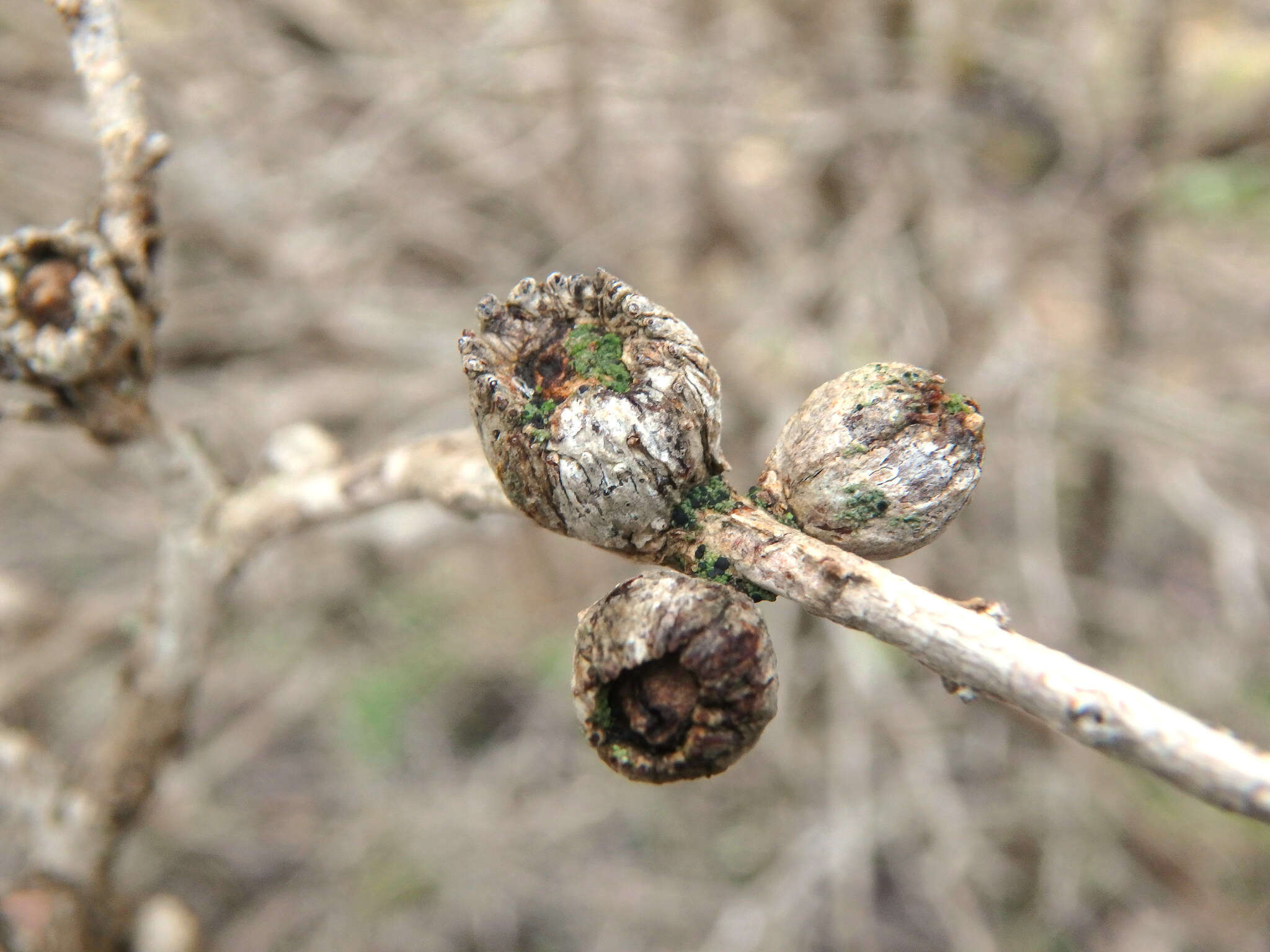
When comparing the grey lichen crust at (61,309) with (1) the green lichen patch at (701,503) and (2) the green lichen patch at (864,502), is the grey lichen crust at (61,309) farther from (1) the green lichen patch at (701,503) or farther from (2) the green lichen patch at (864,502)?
(2) the green lichen patch at (864,502)

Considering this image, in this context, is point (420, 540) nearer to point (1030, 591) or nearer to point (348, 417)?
point (348, 417)

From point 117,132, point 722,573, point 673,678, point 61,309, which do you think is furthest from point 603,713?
point 117,132

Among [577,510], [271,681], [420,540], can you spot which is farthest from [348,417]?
[577,510]

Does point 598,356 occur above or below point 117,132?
below

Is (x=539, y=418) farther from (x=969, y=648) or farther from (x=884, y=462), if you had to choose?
(x=969, y=648)

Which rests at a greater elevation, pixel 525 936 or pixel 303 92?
pixel 303 92

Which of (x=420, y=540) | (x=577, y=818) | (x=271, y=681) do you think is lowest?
(x=577, y=818)

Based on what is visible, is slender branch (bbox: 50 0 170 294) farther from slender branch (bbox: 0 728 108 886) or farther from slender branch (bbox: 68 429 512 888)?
slender branch (bbox: 0 728 108 886)

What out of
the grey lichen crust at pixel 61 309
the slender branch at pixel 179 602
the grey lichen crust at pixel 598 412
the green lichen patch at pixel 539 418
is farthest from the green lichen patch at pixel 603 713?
the grey lichen crust at pixel 61 309
